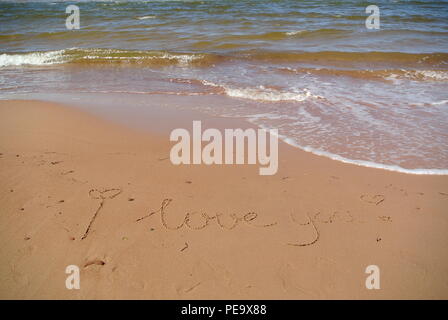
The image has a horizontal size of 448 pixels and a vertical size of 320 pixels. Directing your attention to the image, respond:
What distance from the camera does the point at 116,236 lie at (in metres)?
2.62

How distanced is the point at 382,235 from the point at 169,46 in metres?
10.3

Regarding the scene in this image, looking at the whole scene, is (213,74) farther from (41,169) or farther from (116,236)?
(116,236)

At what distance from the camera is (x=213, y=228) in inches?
107

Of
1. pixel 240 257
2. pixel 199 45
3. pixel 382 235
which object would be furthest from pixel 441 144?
pixel 199 45

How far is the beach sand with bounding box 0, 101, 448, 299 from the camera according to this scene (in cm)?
224

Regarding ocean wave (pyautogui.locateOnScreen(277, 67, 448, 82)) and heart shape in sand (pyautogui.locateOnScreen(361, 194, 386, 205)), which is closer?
heart shape in sand (pyautogui.locateOnScreen(361, 194, 386, 205))

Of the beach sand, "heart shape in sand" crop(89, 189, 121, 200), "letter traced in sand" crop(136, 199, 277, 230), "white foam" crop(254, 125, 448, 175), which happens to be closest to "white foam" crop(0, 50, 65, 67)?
the beach sand

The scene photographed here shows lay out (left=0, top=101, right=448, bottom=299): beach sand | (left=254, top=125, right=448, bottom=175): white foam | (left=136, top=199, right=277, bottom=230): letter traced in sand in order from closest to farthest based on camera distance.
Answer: (left=0, top=101, right=448, bottom=299): beach sand → (left=136, top=199, right=277, bottom=230): letter traced in sand → (left=254, top=125, right=448, bottom=175): white foam

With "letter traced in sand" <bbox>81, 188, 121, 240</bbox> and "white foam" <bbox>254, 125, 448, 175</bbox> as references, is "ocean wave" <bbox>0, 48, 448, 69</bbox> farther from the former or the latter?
"letter traced in sand" <bbox>81, 188, 121, 240</bbox>

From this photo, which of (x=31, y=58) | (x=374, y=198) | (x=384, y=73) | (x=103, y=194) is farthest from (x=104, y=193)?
(x=31, y=58)

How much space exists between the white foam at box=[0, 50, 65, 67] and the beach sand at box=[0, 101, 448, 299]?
22.6ft

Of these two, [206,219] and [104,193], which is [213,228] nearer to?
[206,219]

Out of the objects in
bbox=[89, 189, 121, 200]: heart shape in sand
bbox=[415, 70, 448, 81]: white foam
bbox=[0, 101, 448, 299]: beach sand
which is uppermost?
bbox=[415, 70, 448, 81]: white foam

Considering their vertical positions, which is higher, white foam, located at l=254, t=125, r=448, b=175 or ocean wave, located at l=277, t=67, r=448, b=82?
ocean wave, located at l=277, t=67, r=448, b=82
